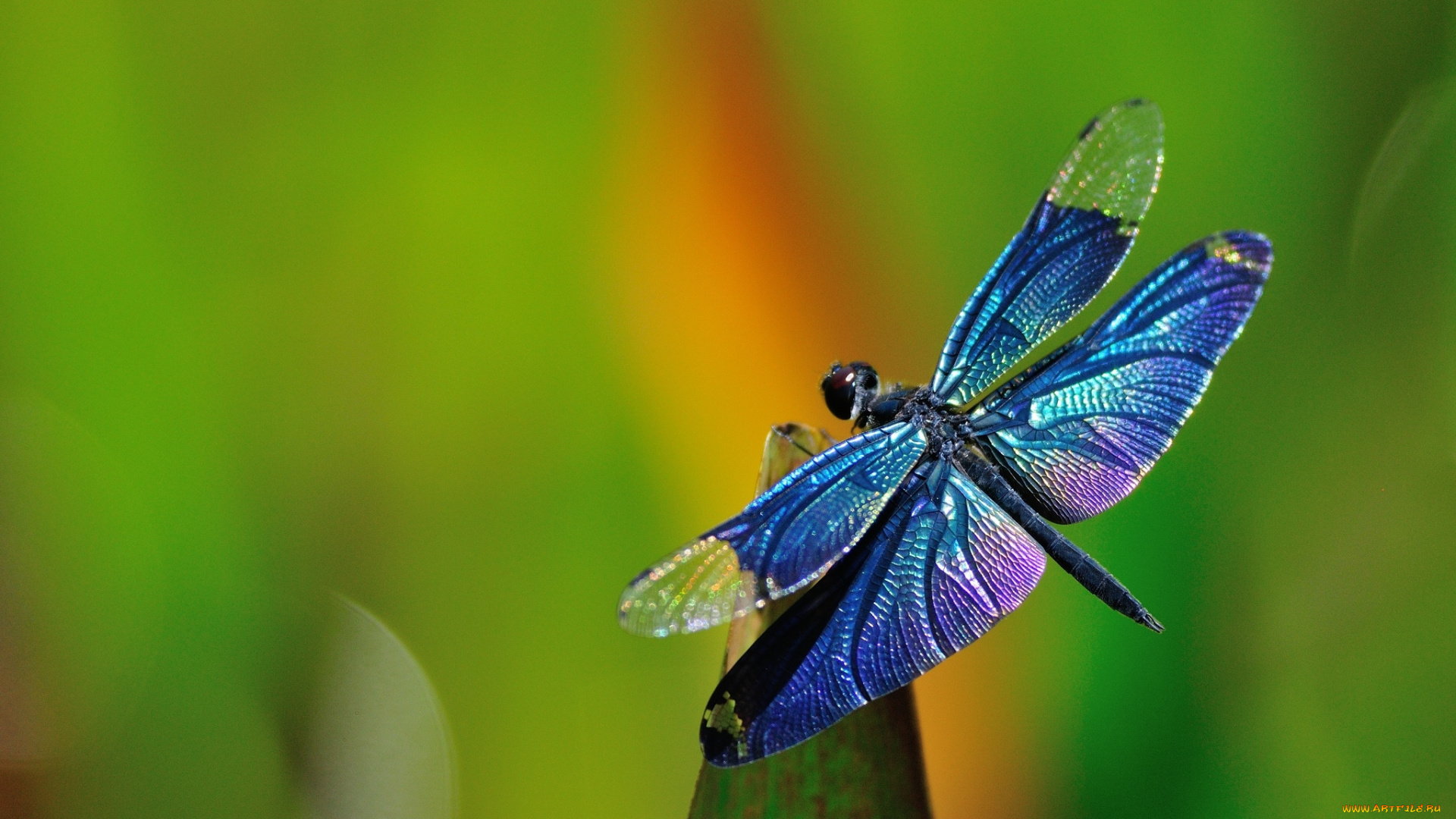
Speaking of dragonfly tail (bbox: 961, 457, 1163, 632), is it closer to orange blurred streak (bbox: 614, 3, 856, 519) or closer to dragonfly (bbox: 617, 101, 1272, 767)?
dragonfly (bbox: 617, 101, 1272, 767)

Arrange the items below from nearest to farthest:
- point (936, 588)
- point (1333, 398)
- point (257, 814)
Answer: point (936, 588)
point (257, 814)
point (1333, 398)

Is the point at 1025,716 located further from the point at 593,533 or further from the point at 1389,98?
the point at 1389,98

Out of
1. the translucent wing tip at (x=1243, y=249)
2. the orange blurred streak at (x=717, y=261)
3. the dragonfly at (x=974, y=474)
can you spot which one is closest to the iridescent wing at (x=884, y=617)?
the dragonfly at (x=974, y=474)

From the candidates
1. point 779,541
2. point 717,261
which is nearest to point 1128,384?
point 779,541

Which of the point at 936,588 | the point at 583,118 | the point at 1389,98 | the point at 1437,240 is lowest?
the point at 936,588

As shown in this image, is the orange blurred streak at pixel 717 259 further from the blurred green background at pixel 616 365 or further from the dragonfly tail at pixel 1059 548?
the dragonfly tail at pixel 1059 548

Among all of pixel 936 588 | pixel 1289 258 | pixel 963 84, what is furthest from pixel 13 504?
pixel 1289 258
